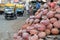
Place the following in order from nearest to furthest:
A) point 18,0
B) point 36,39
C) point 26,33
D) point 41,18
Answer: point 36,39 → point 26,33 → point 41,18 → point 18,0

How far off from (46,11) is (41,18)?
0.10 metres

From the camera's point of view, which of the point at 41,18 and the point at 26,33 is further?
the point at 41,18

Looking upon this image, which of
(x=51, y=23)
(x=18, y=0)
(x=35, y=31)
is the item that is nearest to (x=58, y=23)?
(x=51, y=23)

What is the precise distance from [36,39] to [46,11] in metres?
0.44

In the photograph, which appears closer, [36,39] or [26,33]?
[36,39]

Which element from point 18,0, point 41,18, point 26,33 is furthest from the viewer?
point 18,0

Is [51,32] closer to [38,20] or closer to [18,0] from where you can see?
[38,20]

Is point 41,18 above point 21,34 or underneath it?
above

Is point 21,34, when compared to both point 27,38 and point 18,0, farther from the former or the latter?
point 18,0

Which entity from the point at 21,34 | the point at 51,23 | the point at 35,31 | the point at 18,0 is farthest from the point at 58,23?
the point at 18,0

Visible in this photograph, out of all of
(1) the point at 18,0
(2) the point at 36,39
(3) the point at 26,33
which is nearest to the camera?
(2) the point at 36,39

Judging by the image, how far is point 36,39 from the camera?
201cm

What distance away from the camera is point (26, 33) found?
217cm

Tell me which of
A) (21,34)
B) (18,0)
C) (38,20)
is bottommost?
(18,0)
